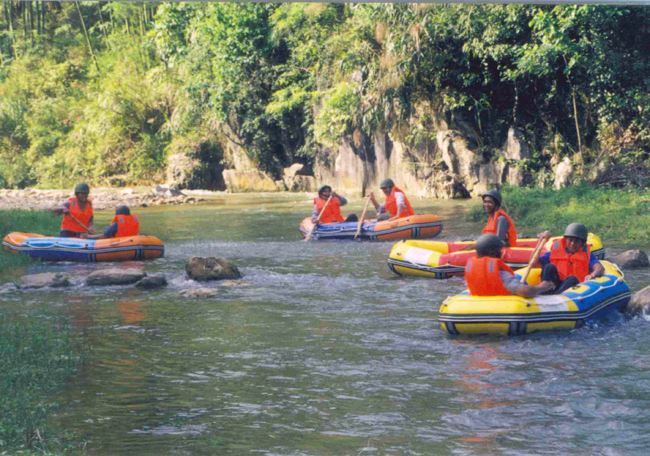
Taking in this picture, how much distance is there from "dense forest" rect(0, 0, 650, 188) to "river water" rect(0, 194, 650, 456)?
9190 millimetres

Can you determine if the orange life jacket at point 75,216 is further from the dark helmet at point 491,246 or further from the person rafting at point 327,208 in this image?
the dark helmet at point 491,246

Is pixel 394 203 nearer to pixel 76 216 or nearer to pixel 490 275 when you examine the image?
pixel 76 216

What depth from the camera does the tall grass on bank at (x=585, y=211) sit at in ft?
45.7

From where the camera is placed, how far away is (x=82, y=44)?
40750 millimetres

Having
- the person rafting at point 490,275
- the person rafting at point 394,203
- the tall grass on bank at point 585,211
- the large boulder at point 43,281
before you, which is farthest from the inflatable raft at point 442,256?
the large boulder at point 43,281

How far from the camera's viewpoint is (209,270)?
10.9 meters

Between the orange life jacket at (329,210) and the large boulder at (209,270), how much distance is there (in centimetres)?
455

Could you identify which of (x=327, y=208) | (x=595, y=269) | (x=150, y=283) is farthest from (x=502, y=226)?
(x=327, y=208)

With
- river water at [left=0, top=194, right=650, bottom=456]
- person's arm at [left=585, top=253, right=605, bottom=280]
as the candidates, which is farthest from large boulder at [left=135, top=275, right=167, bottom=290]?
person's arm at [left=585, top=253, right=605, bottom=280]

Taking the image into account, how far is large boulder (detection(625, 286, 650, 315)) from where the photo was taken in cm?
812

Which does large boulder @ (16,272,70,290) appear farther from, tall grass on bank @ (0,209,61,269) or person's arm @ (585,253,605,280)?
person's arm @ (585,253,605,280)

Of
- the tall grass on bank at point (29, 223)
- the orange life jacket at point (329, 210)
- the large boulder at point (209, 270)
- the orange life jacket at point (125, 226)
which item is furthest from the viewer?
the tall grass on bank at point (29, 223)

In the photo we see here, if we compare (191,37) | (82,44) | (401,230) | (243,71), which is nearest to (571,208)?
(401,230)

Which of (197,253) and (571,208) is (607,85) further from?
(197,253)
